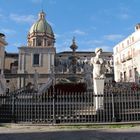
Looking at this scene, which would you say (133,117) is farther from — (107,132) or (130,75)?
(130,75)

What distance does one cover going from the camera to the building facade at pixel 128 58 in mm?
53656

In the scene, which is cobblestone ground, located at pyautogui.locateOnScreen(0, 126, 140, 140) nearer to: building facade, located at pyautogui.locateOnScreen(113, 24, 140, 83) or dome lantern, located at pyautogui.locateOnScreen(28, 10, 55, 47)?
building facade, located at pyautogui.locateOnScreen(113, 24, 140, 83)

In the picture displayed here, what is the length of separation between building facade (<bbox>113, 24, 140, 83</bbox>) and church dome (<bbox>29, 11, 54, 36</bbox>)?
19413mm

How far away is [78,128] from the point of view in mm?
12867

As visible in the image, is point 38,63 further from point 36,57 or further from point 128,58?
point 128,58

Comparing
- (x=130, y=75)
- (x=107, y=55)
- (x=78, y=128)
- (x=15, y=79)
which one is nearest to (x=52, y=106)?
(x=78, y=128)

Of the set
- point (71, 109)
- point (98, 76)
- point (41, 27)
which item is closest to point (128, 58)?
point (41, 27)

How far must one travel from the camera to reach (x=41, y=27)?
2958 inches

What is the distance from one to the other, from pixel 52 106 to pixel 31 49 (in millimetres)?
56230

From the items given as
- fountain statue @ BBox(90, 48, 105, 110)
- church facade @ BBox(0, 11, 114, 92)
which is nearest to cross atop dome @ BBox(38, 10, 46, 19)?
church facade @ BBox(0, 11, 114, 92)

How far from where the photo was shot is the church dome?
2935 inches

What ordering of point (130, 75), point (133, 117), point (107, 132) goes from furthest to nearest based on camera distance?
1. point (130, 75)
2. point (133, 117)
3. point (107, 132)

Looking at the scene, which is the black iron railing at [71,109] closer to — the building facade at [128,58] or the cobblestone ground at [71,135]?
the cobblestone ground at [71,135]

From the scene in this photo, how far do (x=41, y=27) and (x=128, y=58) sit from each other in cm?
2760
